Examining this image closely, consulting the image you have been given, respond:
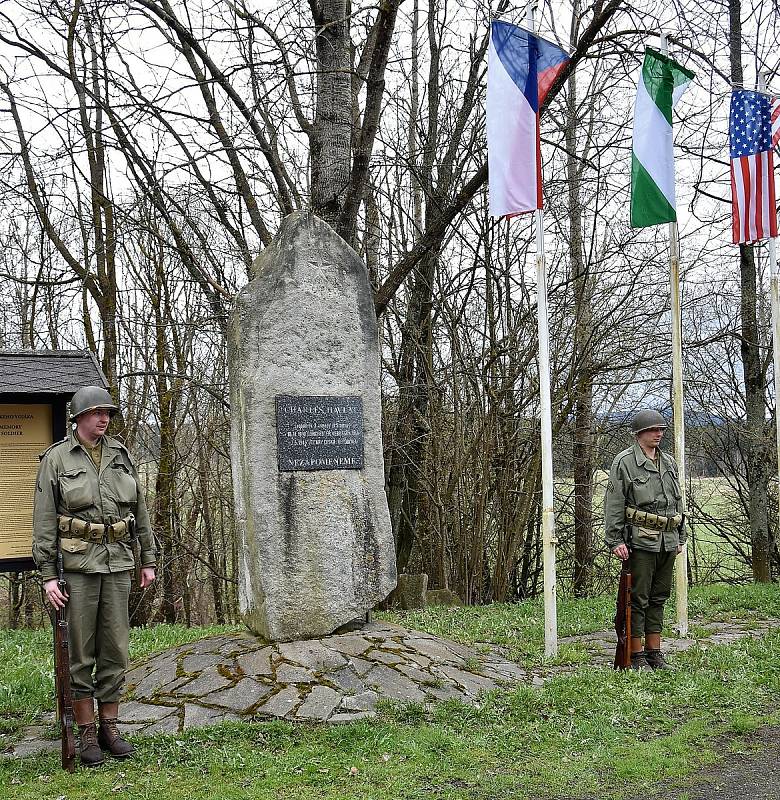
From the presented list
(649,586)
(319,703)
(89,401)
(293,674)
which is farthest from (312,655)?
(649,586)

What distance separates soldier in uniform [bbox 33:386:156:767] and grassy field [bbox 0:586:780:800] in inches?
15.5

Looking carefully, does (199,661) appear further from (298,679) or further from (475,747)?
(475,747)

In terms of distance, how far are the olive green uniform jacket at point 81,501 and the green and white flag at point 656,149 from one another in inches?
206

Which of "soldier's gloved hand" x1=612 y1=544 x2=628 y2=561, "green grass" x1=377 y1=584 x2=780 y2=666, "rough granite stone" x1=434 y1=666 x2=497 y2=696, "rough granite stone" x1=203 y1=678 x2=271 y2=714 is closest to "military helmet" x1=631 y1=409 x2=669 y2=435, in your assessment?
"soldier's gloved hand" x1=612 y1=544 x2=628 y2=561

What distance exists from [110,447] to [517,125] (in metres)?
→ 4.36

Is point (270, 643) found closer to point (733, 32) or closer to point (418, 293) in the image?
point (418, 293)

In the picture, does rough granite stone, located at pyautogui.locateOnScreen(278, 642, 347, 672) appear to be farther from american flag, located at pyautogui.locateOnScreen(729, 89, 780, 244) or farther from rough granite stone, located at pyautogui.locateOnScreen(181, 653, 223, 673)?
american flag, located at pyautogui.locateOnScreen(729, 89, 780, 244)

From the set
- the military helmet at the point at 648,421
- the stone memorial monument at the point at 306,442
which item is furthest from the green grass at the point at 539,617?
the military helmet at the point at 648,421

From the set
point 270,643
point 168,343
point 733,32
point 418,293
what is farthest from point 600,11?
point 168,343

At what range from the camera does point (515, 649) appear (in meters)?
7.88

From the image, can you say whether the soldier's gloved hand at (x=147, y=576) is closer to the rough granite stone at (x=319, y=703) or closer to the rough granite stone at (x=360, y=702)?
the rough granite stone at (x=319, y=703)

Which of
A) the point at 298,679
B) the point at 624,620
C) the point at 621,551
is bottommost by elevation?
the point at 298,679

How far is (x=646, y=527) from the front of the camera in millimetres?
6812

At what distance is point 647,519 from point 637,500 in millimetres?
166
